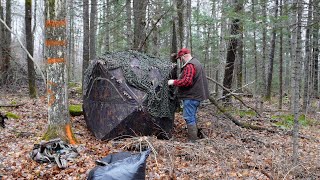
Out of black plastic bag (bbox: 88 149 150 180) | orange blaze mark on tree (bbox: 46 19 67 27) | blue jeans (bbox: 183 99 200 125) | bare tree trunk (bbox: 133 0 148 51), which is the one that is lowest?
black plastic bag (bbox: 88 149 150 180)

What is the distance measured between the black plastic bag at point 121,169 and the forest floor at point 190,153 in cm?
67

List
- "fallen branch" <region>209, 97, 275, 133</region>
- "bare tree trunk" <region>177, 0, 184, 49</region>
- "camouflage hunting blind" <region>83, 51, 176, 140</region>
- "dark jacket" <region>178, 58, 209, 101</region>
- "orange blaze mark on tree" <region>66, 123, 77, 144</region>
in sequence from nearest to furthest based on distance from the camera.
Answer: "orange blaze mark on tree" <region>66, 123, 77, 144</region>, "camouflage hunting blind" <region>83, 51, 176, 140</region>, "dark jacket" <region>178, 58, 209, 101</region>, "fallen branch" <region>209, 97, 275, 133</region>, "bare tree trunk" <region>177, 0, 184, 49</region>

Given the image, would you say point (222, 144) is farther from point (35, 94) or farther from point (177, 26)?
point (35, 94)

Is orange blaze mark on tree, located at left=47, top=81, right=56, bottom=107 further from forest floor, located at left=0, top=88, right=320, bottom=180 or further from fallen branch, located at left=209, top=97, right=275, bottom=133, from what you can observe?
fallen branch, located at left=209, top=97, right=275, bottom=133

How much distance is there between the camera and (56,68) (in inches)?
217

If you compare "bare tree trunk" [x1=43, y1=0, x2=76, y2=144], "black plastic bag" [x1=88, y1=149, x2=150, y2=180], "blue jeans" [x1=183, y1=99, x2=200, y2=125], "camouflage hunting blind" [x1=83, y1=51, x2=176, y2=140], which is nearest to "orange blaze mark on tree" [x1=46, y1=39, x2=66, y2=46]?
"bare tree trunk" [x1=43, y1=0, x2=76, y2=144]

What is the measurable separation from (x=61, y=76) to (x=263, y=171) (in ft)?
11.9

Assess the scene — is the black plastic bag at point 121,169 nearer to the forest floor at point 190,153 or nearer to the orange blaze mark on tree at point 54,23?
the forest floor at point 190,153

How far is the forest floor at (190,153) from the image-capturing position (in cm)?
479

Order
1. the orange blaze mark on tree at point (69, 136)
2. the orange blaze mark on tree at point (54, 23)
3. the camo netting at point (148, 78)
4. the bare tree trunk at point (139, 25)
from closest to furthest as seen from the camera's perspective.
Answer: the orange blaze mark on tree at point (54, 23) → the orange blaze mark on tree at point (69, 136) → the camo netting at point (148, 78) → the bare tree trunk at point (139, 25)

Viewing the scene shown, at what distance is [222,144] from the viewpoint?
6.15 metres

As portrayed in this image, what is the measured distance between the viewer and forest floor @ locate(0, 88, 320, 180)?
479 centimetres

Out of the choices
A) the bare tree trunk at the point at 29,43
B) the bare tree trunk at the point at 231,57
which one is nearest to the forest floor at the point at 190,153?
the bare tree trunk at the point at 231,57

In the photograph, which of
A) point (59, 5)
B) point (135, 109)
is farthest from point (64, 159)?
point (59, 5)
